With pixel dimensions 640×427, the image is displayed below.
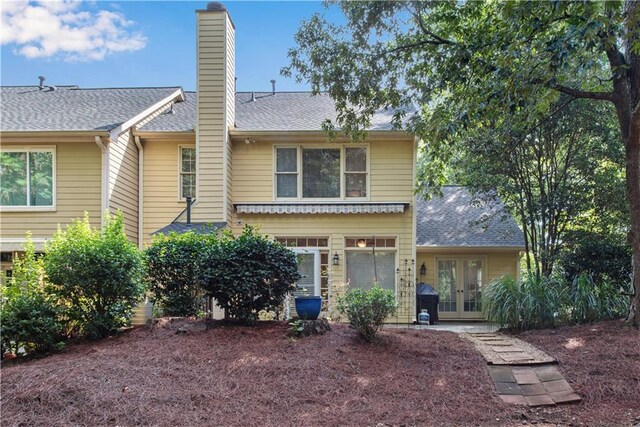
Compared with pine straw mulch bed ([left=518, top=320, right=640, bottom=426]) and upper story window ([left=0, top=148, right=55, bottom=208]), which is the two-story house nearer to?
upper story window ([left=0, top=148, right=55, bottom=208])

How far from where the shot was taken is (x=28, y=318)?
6355 millimetres

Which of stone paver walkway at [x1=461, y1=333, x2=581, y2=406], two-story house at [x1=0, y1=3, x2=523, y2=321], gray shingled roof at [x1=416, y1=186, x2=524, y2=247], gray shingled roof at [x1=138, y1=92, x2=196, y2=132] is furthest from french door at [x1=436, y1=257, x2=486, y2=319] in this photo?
gray shingled roof at [x1=138, y1=92, x2=196, y2=132]

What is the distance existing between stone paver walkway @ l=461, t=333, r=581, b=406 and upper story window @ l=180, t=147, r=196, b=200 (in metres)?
8.26

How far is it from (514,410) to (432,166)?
237 inches

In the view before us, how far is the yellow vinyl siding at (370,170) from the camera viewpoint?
11516 mm

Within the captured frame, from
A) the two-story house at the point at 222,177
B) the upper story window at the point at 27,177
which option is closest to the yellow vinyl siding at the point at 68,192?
the two-story house at the point at 222,177

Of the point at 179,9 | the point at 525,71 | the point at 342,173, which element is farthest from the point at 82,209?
the point at 525,71

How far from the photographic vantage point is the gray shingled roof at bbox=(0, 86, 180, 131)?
424 inches

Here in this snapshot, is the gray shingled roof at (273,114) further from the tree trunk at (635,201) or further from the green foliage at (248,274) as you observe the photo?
the tree trunk at (635,201)

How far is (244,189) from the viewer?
38.3ft

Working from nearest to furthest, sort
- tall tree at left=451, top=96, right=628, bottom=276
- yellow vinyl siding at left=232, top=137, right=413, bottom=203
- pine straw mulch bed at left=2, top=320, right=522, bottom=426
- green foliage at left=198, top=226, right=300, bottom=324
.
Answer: pine straw mulch bed at left=2, top=320, right=522, bottom=426 → green foliage at left=198, top=226, right=300, bottom=324 → tall tree at left=451, top=96, right=628, bottom=276 → yellow vinyl siding at left=232, top=137, right=413, bottom=203

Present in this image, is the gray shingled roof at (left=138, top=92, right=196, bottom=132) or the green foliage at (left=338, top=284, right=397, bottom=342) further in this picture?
the gray shingled roof at (left=138, top=92, right=196, bottom=132)

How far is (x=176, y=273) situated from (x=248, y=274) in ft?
5.12

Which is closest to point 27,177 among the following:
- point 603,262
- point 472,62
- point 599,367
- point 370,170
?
point 370,170
